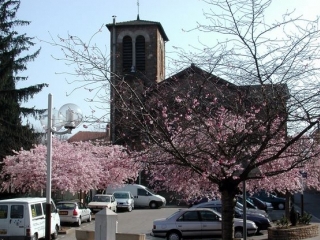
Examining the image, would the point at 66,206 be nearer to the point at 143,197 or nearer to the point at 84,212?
the point at 84,212

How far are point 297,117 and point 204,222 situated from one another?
14171 millimetres

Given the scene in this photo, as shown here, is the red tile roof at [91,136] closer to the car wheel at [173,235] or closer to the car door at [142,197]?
the car wheel at [173,235]

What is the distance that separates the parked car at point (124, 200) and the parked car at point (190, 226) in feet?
65.6

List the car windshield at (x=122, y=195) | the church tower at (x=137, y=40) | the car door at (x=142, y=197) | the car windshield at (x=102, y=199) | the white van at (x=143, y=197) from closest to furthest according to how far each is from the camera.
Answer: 1. the car windshield at (x=102, y=199)
2. the car windshield at (x=122, y=195)
3. the white van at (x=143, y=197)
4. the car door at (x=142, y=197)
5. the church tower at (x=137, y=40)

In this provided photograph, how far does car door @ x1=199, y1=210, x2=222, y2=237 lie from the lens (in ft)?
73.9

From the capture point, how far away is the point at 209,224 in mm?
22547

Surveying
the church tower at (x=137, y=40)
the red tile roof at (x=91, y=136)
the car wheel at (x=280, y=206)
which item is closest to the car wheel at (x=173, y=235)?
the red tile roof at (x=91, y=136)

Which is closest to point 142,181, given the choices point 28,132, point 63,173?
point 28,132

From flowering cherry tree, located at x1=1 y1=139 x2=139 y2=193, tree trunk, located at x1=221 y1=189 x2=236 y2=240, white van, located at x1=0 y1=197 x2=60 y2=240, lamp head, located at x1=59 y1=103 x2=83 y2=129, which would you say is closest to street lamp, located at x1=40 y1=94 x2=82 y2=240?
lamp head, located at x1=59 y1=103 x2=83 y2=129

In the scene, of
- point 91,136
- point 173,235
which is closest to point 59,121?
point 173,235

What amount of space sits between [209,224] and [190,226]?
0.80 metres

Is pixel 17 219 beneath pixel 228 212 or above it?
beneath

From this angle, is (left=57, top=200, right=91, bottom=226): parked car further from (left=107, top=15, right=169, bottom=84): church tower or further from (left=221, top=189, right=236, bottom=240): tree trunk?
(left=107, top=15, right=169, bottom=84): church tower

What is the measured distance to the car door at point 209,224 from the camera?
73.9ft
